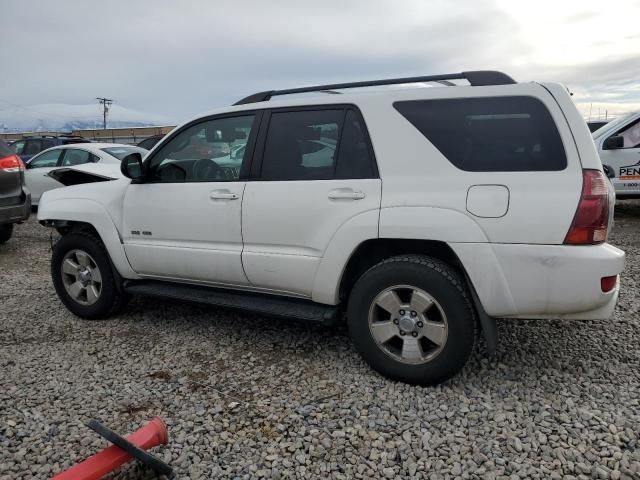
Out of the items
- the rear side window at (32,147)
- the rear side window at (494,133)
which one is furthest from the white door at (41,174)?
the rear side window at (494,133)

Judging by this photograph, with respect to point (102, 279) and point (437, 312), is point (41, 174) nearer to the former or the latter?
point (102, 279)

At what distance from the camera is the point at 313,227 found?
3111 mm

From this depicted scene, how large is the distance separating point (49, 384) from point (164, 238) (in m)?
1.25

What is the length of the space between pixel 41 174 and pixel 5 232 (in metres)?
2.87

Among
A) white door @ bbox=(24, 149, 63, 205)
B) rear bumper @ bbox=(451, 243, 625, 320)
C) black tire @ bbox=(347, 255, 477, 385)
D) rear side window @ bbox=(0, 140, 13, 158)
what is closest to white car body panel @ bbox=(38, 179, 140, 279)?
black tire @ bbox=(347, 255, 477, 385)

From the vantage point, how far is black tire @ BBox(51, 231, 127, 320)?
13.4ft

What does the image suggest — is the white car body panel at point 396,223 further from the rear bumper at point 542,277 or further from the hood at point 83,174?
→ the hood at point 83,174

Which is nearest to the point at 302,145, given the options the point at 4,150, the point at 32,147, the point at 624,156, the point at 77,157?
the point at 4,150

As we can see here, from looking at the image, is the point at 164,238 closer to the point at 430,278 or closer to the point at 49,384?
the point at 49,384

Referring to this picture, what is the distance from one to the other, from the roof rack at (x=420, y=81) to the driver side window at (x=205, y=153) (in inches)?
9.3

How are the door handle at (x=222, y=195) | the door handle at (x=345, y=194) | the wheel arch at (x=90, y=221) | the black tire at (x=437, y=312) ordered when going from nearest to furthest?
1. the black tire at (x=437, y=312)
2. the door handle at (x=345, y=194)
3. the door handle at (x=222, y=195)
4. the wheel arch at (x=90, y=221)

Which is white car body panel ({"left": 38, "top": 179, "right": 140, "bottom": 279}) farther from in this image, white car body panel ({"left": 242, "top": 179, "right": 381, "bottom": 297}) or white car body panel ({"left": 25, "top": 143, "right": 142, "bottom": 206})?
white car body panel ({"left": 25, "top": 143, "right": 142, "bottom": 206})

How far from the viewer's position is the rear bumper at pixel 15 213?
21.9 feet

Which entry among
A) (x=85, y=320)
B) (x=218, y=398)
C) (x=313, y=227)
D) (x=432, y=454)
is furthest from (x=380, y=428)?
(x=85, y=320)
